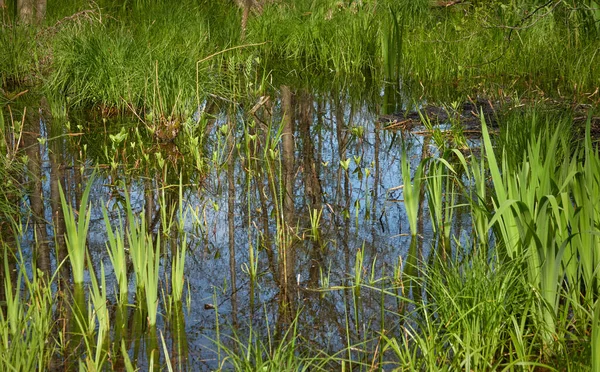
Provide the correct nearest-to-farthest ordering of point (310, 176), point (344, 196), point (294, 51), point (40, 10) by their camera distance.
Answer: point (344, 196) < point (310, 176) < point (40, 10) < point (294, 51)

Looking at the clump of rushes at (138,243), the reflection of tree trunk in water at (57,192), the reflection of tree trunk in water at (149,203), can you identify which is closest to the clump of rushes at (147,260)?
the clump of rushes at (138,243)

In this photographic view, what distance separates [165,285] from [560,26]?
20.4 ft

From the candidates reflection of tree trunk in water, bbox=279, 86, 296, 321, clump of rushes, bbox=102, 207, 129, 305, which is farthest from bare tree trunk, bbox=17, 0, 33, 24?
clump of rushes, bbox=102, 207, 129, 305

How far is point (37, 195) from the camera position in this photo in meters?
4.80

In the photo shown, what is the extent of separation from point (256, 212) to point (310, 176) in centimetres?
80

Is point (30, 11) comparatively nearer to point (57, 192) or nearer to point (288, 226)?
point (57, 192)

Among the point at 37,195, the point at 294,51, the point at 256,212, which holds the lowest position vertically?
the point at 256,212

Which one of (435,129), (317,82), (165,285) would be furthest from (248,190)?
(317,82)

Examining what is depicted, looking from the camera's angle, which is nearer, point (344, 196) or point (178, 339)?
point (178, 339)

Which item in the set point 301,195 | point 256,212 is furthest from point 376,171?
point 256,212

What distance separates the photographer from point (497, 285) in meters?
2.87

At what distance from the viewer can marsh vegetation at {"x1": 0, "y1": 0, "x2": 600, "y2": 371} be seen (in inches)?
113

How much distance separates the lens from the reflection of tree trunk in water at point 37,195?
387 cm

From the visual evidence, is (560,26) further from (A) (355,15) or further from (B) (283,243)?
(B) (283,243)
